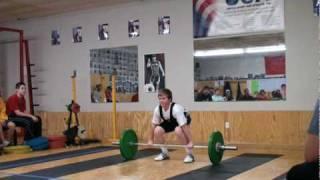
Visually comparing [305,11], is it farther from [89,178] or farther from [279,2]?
[89,178]

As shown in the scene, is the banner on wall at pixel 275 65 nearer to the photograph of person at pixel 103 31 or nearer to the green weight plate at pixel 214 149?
the green weight plate at pixel 214 149

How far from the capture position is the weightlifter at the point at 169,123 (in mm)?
5258

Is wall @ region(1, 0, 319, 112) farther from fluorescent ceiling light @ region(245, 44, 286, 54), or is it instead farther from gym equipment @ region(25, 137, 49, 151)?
gym equipment @ region(25, 137, 49, 151)

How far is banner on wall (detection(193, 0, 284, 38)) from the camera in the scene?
6789 mm

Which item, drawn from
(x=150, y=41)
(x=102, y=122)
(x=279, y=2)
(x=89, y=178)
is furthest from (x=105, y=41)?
(x=89, y=178)

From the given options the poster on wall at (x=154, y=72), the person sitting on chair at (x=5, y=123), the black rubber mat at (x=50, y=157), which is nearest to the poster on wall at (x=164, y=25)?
the poster on wall at (x=154, y=72)

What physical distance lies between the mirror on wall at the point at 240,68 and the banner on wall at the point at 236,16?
131 mm

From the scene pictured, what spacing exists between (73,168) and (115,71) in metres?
3.42

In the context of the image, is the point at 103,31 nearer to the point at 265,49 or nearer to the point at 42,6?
the point at 42,6

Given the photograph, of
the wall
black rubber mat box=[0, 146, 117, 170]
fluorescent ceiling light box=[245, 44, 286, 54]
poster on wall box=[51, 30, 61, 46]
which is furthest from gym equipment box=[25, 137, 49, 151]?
fluorescent ceiling light box=[245, 44, 286, 54]

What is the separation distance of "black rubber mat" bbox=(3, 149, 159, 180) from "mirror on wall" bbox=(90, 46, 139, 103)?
208 centimetres

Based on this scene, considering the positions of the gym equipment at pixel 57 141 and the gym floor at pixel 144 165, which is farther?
the gym equipment at pixel 57 141

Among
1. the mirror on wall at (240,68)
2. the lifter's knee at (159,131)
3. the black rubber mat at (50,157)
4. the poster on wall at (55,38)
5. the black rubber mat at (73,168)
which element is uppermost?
the poster on wall at (55,38)

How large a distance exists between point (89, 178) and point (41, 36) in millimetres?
5571
